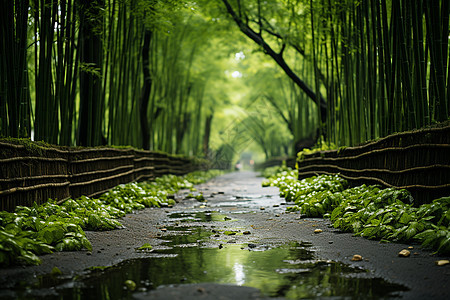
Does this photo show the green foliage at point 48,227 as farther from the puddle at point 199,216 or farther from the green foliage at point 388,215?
the green foliage at point 388,215

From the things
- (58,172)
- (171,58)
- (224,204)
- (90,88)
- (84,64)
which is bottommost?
(224,204)

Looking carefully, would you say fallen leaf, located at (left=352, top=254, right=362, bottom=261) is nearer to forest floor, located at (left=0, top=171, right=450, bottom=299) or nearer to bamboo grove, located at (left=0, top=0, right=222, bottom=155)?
forest floor, located at (left=0, top=171, right=450, bottom=299)

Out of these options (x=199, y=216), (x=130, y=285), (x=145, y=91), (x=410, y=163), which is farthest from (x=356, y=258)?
(x=145, y=91)

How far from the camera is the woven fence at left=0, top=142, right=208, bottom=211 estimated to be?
334cm

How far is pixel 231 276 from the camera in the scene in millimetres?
2285

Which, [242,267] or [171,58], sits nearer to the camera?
[242,267]

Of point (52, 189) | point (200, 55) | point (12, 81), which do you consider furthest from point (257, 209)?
point (200, 55)

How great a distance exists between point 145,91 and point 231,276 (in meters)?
7.80

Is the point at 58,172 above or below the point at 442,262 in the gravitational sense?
above

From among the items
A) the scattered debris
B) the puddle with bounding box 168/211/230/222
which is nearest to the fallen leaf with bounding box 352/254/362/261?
the scattered debris

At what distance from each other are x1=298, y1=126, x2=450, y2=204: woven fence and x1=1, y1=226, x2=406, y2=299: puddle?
1.15 metres

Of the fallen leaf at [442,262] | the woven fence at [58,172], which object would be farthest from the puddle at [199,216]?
the fallen leaf at [442,262]

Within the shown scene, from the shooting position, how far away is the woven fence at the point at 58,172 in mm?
3340

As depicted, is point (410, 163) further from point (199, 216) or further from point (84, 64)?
point (84, 64)
